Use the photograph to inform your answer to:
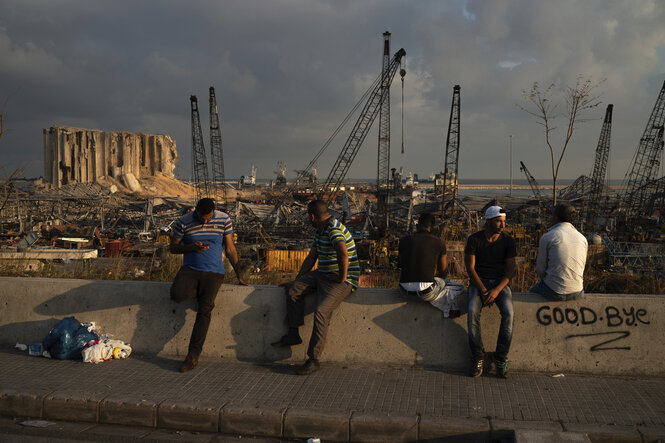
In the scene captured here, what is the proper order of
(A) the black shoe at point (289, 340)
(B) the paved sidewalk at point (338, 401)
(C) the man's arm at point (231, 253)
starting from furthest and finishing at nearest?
(C) the man's arm at point (231, 253), (A) the black shoe at point (289, 340), (B) the paved sidewalk at point (338, 401)

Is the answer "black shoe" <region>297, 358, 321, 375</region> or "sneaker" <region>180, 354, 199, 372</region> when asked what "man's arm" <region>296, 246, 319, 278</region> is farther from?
"sneaker" <region>180, 354, 199, 372</region>

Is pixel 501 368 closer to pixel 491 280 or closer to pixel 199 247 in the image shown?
pixel 491 280

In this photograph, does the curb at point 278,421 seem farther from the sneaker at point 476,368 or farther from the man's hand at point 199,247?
the man's hand at point 199,247

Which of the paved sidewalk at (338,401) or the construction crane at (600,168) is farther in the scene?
the construction crane at (600,168)

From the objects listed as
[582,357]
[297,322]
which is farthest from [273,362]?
[582,357]

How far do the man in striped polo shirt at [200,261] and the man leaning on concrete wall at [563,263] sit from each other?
345 centimetres

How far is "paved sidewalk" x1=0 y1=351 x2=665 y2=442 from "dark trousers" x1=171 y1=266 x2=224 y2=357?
0.35m

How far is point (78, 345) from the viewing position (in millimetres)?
5602

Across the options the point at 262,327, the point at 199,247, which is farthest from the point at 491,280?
the point at 199,247

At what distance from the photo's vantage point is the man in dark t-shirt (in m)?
5.28

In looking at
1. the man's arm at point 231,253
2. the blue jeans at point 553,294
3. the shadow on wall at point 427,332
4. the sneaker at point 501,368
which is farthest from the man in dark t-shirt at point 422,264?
the man's arm at point 231,253

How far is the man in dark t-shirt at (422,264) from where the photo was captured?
528 cm

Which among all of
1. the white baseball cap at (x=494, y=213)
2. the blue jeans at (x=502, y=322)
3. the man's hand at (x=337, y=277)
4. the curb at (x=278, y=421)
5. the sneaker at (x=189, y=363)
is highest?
the white baseball cap at (x=494, y=213)

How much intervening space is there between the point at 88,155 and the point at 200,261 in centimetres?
11345
